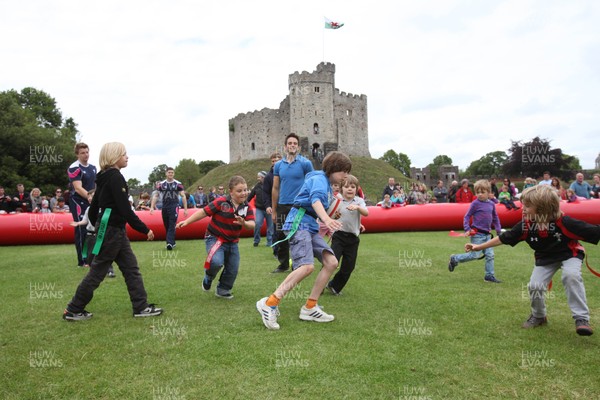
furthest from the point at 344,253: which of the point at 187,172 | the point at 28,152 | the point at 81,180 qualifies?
the point at 187,172

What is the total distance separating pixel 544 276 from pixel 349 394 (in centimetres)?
260

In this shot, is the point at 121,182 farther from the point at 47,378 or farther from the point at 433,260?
the point at 433,260

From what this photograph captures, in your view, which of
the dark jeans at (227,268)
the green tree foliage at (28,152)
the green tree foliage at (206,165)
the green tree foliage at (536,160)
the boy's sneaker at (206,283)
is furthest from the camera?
the green tree foliage at (206,165)

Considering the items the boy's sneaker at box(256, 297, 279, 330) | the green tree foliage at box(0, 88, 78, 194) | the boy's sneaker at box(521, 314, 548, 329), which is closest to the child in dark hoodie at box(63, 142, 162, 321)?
the boy's sneaker at box(256, 297, 279, 330)

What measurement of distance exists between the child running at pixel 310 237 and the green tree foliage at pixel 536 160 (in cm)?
5525

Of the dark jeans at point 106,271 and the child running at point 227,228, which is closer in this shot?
the dark jeans at point 106,271

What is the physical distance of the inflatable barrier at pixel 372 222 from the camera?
491 inches

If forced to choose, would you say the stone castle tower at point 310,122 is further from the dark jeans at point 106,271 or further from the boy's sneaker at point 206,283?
the dark jeans at point 106,271

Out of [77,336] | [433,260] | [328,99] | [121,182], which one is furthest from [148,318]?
[328,99]

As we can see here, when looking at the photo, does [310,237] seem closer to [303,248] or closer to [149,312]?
[303,248]

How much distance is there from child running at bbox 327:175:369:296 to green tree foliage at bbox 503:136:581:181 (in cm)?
5399

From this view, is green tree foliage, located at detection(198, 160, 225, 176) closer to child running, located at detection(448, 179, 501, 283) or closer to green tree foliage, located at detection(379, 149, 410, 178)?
green tree foliage, located at detection(379, 149, 410, 178)

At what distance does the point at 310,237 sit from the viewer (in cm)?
491

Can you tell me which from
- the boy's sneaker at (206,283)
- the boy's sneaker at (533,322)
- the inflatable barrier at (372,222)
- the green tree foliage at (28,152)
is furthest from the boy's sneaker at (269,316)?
the green tree foliage at (28,152)
